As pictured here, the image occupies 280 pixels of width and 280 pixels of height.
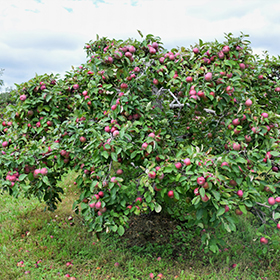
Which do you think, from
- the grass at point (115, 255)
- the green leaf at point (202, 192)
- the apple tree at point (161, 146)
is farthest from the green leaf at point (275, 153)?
the grass at point (115, 255)

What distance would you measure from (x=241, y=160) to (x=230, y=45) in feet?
4.40

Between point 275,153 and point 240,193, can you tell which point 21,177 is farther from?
point 275,153

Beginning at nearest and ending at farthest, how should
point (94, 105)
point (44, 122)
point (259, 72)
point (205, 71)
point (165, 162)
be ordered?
point (165, 162) < point (205, 71) < point (94, 105) < point (44, 122) < point (259, 72)

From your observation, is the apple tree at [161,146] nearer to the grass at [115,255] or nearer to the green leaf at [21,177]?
the green leaf at [21,177]

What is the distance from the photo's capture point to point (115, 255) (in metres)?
3.72

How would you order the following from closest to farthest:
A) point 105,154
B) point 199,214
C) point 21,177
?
point 105,154 → point 199,214 → point 21,177

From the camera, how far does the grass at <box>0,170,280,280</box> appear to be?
11.1 feet

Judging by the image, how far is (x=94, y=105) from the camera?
315cm

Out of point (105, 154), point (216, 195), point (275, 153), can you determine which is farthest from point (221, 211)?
point (105, 154)

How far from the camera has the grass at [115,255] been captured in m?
3.37

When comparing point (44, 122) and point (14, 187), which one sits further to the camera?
point (44, 122)

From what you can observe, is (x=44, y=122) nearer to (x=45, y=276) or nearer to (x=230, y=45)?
(x=45, y=276)

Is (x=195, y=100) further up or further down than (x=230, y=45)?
further down

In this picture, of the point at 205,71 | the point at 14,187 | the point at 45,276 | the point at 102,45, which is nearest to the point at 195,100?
the point at 205,71
